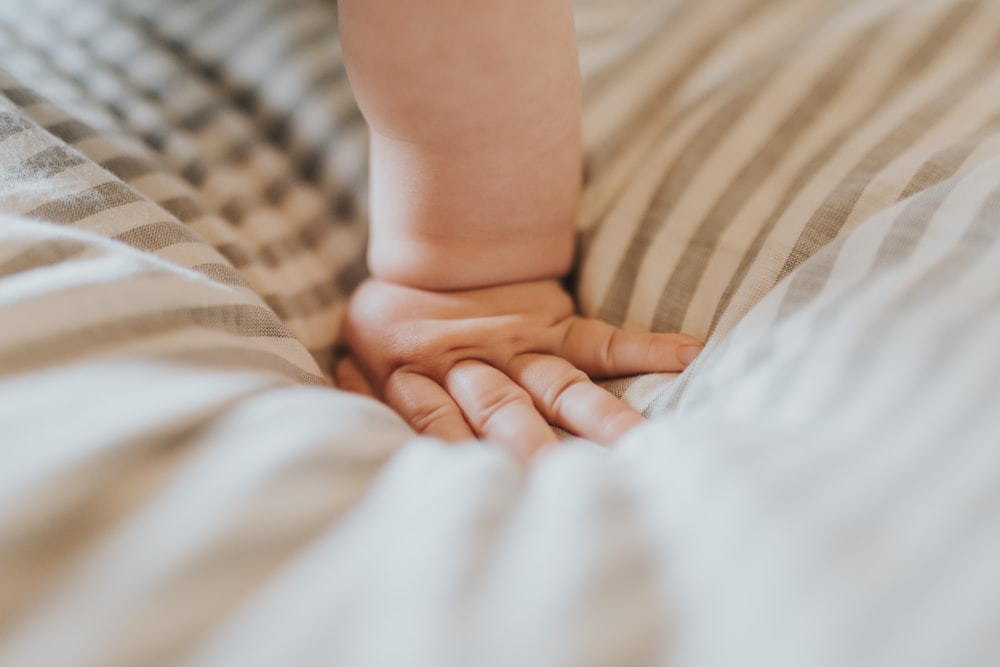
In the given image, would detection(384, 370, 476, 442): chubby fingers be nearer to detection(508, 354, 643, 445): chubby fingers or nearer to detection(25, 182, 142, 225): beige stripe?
detection(508, 354, 643, 445): chubby fingers

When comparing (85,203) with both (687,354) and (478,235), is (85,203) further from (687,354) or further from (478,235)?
(687,354)

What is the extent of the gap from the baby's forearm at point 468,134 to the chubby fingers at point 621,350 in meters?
0.06

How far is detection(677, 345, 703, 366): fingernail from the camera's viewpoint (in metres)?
0.41

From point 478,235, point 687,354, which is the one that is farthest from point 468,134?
point 687,354

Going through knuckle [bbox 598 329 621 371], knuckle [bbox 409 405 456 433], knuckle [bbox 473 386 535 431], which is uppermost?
knuckle [bbox 598 329 621 371]

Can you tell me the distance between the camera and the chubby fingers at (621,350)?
414 millimetres

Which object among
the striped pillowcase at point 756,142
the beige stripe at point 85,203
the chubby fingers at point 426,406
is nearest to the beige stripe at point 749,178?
the striped pillowcase at point 756,142

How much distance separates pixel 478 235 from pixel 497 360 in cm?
7

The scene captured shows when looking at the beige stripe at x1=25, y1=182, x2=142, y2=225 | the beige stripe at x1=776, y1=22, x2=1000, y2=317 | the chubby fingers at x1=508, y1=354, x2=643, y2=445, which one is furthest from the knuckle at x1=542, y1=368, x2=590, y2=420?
the beige stripe at x1=25, y1=182, x2=142, y2=225

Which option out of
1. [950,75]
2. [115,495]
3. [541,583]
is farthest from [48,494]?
[950,75]

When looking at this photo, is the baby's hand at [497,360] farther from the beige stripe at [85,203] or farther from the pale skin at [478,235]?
the beige stripe at [85,203]

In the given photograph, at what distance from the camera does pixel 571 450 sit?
33cm

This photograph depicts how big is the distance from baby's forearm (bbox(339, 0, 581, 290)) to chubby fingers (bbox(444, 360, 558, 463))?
6 centimetres

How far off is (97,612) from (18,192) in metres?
0.23
